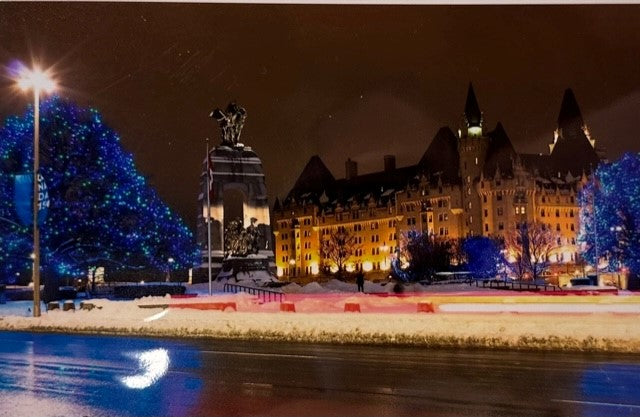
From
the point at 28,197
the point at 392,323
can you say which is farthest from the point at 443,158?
the point at 392,323

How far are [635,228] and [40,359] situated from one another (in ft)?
101

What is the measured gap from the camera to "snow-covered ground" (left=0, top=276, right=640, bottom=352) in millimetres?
14531

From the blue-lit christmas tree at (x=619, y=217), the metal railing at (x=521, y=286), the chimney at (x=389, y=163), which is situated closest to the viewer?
the blue-lit christmas tree at (x=619, y=217)

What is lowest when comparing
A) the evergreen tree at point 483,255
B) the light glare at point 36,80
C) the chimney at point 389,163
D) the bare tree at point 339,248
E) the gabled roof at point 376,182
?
the evergreen tree at point 483,255

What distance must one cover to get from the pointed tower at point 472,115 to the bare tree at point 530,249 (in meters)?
29.4

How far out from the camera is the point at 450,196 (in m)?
110

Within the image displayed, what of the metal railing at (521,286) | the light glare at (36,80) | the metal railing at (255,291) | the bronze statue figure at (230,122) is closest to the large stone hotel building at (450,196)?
the metal railing at (521,286)

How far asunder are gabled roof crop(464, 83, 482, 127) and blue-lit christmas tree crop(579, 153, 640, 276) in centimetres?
7669

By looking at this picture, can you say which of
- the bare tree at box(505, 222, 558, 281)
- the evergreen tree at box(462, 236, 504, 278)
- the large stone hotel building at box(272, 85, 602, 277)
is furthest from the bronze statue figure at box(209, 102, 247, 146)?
the large stone hotel building at box(272, 85, 602, 277)

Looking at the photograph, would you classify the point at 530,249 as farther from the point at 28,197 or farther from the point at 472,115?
the point at 28,197

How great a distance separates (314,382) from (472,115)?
109 m

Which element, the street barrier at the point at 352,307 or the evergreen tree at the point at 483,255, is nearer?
the street barrier at the point at 352,307

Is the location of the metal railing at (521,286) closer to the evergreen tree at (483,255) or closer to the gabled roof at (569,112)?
the evergreen tree at (483,255)

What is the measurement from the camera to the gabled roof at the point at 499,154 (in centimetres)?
10994
